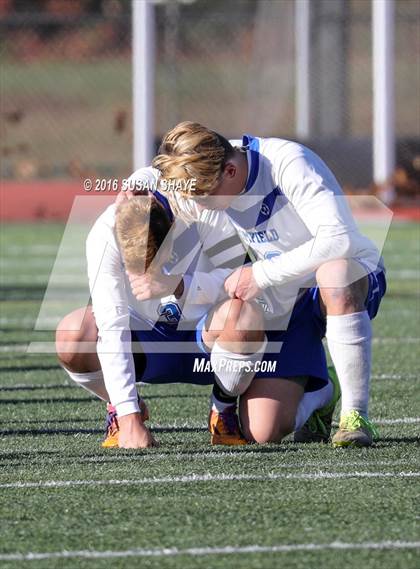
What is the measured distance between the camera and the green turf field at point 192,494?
10.1ft

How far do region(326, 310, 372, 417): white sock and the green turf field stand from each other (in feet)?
0.55

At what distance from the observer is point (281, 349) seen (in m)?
4.59

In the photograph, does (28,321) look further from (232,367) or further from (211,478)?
(211,478)

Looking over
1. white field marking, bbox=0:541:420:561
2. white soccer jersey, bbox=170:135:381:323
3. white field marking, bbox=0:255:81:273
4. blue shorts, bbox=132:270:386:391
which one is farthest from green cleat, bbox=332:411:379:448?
white field marking, bbox=0:255:81:273

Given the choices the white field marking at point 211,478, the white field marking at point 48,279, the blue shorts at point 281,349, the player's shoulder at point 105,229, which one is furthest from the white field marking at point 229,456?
the white field marking at point 48,279

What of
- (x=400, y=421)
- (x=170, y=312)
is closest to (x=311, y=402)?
(x=400, y=421)

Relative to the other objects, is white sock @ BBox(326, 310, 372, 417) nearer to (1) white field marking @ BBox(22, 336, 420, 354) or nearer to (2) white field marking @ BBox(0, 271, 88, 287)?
(1) white field marking @ BBox(22, 336, 420, 354)

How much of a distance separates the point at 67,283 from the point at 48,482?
638 cm

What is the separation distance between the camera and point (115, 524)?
3344 mm

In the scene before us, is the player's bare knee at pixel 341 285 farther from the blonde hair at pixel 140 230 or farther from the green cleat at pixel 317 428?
the blonde hair at pixel 140 230

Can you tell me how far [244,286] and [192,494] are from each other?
3.30ft

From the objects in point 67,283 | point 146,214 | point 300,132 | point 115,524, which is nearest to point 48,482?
point 115,524

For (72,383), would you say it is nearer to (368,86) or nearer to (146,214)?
(146,214)

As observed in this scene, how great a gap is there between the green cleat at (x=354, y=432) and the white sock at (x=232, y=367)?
1.23 feet
